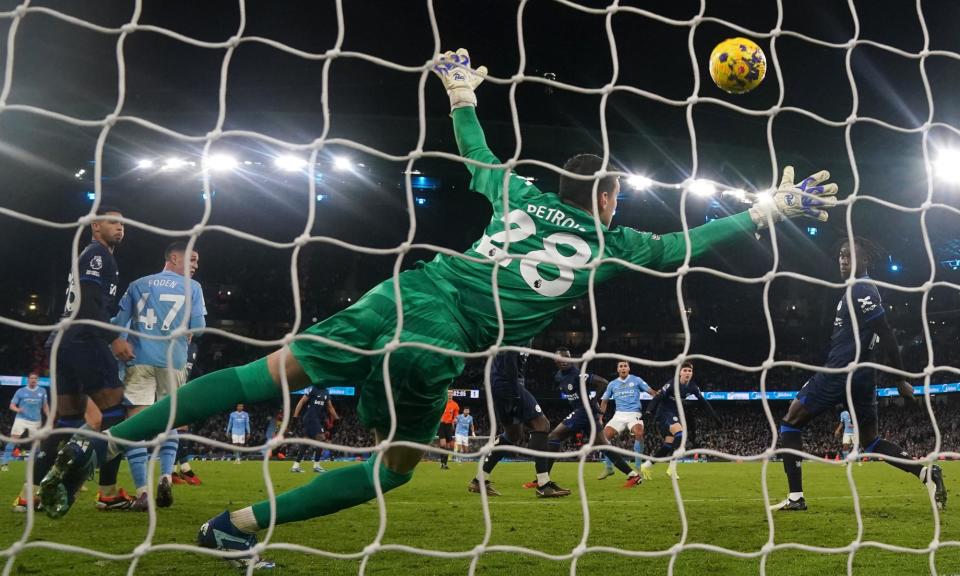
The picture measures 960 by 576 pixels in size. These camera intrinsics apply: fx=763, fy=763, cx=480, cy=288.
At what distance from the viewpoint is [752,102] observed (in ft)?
60.0

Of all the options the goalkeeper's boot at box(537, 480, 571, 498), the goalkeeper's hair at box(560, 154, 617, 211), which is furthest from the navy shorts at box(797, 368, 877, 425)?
the goalkeeper's hair at box(560, 154, 617, 211)

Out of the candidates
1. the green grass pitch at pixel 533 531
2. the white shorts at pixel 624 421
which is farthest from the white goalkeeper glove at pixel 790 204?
the white shorts at pixel 624 421

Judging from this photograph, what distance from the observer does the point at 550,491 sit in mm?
7520

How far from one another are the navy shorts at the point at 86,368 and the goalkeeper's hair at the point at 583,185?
136 inches

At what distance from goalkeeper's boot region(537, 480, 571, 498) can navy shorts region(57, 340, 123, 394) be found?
4148mm

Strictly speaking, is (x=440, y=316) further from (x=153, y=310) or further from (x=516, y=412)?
(x=516, y=412)

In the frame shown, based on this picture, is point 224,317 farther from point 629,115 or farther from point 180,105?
point 629,115

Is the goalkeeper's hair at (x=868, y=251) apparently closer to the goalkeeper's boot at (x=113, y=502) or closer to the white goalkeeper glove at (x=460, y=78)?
the white goalkeeper glove at (x=460, y=78)

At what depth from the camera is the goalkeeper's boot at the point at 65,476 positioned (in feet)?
10.4

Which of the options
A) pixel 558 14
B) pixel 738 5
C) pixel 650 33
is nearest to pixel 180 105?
pixel 558 14

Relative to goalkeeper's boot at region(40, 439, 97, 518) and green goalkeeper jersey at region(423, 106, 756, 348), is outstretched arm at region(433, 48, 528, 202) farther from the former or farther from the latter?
goalkeeper's boot at region(40, 439, 97, 518)

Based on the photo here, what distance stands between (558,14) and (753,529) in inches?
492

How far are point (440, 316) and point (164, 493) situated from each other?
3.60 metres

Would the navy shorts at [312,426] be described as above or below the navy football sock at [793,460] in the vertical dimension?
above
